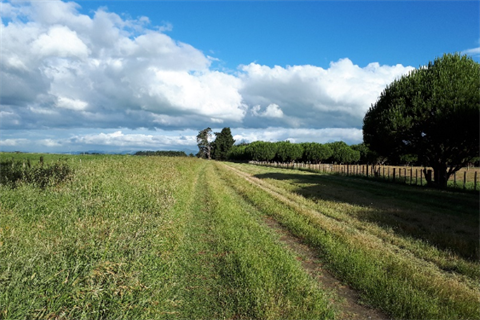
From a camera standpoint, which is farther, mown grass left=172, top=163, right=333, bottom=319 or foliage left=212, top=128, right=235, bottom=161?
foliage left=212, top=128, right=235, bottom=161

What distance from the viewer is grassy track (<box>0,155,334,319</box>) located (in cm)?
383

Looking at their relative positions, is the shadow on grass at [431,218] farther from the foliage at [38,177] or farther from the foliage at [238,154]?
the foliage at [238,154]

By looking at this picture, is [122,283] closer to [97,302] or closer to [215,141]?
[97,302]

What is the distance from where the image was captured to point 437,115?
82.4 ft

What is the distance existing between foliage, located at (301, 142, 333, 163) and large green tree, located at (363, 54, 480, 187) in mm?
79826

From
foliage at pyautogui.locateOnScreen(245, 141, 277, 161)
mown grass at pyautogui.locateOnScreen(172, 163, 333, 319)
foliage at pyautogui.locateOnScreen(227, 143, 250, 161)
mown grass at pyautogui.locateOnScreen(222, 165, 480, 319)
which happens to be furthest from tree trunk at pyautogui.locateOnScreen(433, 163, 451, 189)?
foliage at pyautogui.locateOnScreen(227, 143, 250, 161)

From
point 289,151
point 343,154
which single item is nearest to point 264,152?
point 289,151

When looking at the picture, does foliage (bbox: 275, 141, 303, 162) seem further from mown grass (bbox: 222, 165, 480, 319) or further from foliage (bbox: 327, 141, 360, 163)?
mown grass (bbox: 222, 165, 480, 319)

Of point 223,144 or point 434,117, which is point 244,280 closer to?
point 434,117

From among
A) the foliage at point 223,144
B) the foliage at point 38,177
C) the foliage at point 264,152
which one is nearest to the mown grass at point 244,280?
the foliage at point 38,177

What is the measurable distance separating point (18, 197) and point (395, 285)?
1136cm

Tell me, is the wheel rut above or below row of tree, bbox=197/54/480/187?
below

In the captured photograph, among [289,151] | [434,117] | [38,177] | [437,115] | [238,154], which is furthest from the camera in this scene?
[238,154]

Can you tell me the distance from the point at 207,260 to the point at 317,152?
10721 cm
